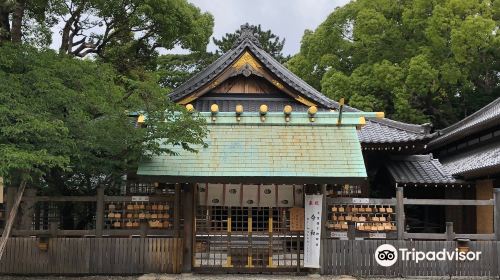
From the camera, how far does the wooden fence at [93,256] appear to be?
12344mm

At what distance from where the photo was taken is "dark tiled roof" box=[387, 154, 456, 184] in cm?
1770

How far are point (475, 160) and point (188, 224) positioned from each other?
1076cm

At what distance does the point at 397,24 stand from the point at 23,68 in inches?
986

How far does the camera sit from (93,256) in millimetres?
12516

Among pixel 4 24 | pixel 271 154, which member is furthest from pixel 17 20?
pixel 271 154

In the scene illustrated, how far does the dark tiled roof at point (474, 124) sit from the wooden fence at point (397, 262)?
6.33 metres

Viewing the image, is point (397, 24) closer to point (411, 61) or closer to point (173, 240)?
point (411, 61)

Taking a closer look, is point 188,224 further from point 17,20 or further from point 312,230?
point 17,20

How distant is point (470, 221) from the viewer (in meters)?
18.8

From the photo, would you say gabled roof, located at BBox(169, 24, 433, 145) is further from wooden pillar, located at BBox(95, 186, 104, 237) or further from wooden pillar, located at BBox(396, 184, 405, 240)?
wooden pillar, located at BBox(95, 186, 104, 237)

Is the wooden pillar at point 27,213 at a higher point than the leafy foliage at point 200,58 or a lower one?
lower

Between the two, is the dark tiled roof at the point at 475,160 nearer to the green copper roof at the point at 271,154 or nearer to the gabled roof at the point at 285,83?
the gabled roof at the point at 285,83

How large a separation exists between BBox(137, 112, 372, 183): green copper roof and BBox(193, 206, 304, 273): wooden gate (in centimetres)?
130

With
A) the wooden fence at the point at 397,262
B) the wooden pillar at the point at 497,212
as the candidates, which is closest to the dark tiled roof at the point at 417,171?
the wooden pillar at the point at 497,212
